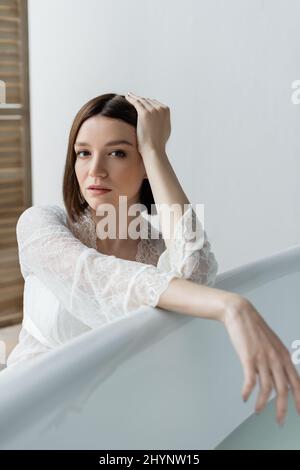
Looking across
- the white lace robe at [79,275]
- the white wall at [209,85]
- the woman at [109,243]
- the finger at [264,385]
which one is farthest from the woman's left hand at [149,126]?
the white wall at [209,85]

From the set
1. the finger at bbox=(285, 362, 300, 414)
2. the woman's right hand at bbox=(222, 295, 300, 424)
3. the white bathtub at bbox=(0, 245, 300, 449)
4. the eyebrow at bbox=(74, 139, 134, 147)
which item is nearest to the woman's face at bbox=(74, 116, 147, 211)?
the eyebrow at bbox=(74, 139, 134, 147)

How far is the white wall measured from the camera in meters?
2.82

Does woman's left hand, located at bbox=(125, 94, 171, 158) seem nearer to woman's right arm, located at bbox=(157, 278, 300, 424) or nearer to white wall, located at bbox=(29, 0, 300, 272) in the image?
woman's right arm, located at bbox=(157, 278, 300, 424)

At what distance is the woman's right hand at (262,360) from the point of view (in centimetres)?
99

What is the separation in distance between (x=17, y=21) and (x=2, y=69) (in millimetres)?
231

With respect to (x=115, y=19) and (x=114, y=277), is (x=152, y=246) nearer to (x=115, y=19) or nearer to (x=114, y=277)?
(x=114, y=277)

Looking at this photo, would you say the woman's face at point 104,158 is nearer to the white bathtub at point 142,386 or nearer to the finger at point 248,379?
the white bathtub at point 142,386

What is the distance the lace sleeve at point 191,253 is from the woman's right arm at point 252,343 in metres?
0.18

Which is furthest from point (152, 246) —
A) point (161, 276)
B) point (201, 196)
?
point (201, 196)

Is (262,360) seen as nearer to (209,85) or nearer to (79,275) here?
(79,275)

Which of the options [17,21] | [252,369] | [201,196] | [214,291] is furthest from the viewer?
[17,21]

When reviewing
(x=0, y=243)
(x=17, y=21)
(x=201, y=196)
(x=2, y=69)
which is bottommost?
(x=0, y=243)

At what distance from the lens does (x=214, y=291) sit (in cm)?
119

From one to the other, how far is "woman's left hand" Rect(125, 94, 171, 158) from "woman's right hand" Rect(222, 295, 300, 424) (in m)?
0.53
